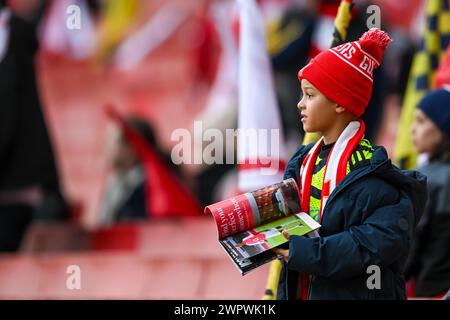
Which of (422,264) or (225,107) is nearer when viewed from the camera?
(422,264)

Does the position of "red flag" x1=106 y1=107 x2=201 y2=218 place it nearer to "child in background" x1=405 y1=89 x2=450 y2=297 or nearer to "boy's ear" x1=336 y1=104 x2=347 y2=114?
"child in background" x1=405 y1=89 x2=450 y2=297

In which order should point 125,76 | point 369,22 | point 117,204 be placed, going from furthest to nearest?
point 125,76, point 117,204, point 369,22

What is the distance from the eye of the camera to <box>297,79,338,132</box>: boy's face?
4.54 meters

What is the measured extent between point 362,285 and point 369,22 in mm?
2038

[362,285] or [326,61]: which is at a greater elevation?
[326,61]

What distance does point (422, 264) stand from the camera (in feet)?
20.0

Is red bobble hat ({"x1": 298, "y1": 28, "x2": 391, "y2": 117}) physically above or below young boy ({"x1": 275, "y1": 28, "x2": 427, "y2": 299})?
above

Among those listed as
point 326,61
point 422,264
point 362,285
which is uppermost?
point 326,61

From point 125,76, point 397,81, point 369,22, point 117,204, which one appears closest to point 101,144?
point 125,76

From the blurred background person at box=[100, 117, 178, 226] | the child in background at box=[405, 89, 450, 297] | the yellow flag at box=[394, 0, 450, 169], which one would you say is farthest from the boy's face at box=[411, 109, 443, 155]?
the blurred background person at box=[100, 117, 178, 226]

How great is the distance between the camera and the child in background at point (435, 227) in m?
6.01

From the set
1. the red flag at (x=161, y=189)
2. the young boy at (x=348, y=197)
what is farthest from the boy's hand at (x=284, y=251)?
the red flag at (x=161, y=189)
